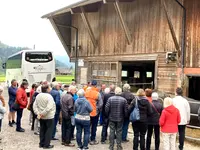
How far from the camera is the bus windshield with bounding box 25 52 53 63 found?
953 inches

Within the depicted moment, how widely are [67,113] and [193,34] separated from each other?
8413mm

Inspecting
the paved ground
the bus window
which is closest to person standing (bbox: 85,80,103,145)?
the paved ground

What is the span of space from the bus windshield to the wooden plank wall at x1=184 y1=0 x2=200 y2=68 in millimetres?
13135

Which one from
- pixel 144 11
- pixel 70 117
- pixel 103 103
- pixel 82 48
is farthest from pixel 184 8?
pixel 82 48

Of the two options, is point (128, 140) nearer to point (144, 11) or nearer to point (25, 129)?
point (25, 129)

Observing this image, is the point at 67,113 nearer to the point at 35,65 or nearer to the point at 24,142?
the point at 24,142

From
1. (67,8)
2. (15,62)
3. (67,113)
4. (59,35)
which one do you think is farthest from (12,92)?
(15,62)

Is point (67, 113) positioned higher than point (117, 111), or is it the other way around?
point (117, 111)

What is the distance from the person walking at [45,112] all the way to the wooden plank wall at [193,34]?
27.1ft

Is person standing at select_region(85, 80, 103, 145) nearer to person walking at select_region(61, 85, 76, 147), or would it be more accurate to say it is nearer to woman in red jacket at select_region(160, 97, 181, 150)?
person walking at select_region(61, 85, 76, 147)

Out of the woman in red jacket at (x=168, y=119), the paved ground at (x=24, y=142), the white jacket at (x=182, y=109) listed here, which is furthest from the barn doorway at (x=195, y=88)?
the woman in red jacket at (x=168, y=119)

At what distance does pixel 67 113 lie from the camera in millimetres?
8742

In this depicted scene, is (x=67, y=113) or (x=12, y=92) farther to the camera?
(x=12, y=92)

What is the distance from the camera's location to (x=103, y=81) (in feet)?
69.8
